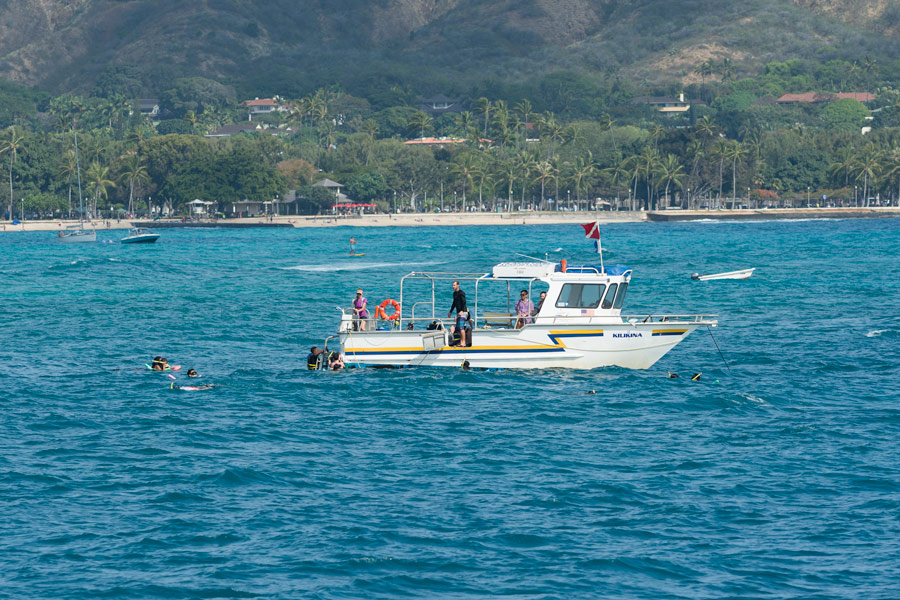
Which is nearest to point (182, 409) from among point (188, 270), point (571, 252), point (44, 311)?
point (44, 311)

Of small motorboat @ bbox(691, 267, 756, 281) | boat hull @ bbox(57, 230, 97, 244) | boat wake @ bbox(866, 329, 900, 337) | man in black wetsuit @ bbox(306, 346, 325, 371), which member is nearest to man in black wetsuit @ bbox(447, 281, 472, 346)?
man in black wetsuit @ bbox(306, 346, 325, 371)

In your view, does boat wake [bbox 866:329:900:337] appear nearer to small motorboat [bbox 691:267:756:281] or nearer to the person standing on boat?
the person standing on boat

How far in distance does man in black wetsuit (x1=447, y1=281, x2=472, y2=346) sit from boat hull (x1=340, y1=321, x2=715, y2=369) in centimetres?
30

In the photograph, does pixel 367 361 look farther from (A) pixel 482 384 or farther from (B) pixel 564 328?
(B) pixel 564 328

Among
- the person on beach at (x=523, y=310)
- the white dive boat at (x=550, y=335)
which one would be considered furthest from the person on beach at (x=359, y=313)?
the person on beach at (x=523, y=310)

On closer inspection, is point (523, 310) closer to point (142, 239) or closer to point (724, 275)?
point (724, 275)

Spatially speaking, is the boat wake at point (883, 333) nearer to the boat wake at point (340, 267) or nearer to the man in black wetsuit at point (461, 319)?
the man in black wetsuit at point (461, 319)

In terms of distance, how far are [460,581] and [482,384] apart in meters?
18.0

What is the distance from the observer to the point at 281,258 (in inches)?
4884

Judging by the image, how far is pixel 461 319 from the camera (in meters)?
40.3

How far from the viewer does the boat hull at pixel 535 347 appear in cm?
4059

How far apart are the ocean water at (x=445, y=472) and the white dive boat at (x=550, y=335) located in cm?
71

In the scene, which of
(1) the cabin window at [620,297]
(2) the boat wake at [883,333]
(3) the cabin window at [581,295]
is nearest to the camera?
(3) the cabin window at [581,295]

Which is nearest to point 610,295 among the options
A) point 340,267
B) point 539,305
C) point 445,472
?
point 539,305
